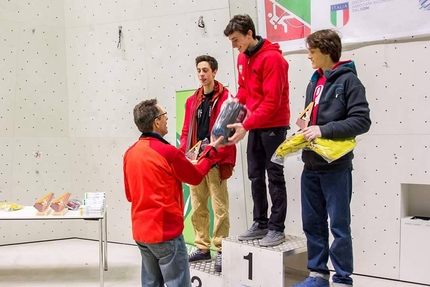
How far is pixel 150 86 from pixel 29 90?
1.33 metres

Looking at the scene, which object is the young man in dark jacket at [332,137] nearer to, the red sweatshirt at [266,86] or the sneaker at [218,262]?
the red sweatshirt at [266,86]

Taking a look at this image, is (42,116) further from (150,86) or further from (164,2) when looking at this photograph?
(164,2)

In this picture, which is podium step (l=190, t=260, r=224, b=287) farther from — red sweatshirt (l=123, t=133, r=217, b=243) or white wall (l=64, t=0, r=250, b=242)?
white wall (l=64, t=0, r=250, b=242)

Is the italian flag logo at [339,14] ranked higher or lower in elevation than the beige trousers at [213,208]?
higher

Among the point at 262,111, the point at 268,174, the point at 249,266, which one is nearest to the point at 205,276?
the point at 249,266

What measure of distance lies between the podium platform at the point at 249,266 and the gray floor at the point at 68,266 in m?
0.38

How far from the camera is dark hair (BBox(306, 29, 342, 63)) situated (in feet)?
7.98

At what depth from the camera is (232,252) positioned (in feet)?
9.89

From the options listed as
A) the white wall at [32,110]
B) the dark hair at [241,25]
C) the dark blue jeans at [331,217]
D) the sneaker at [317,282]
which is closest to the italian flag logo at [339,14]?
the dark hair at [241,25]

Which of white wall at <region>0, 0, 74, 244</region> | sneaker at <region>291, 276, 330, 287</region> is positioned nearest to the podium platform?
sneaker at <region>291, 276, 330, 287</region>

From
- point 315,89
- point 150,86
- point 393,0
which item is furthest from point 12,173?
point 393,0

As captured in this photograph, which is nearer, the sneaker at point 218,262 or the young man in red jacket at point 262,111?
the young man in red jacket at point 262,111

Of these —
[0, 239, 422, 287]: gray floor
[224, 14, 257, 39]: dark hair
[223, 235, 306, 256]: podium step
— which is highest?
[224, 14, 257, 39]: dark hair

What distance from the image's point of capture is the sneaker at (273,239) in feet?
9.50
